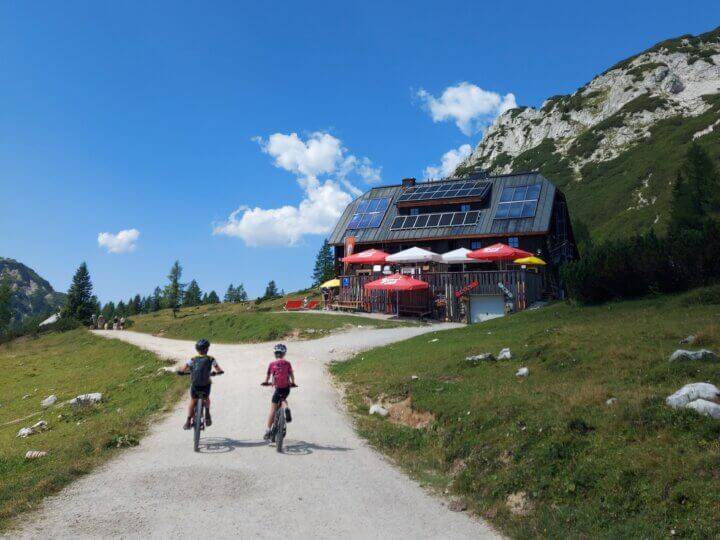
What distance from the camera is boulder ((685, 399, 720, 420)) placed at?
713cm

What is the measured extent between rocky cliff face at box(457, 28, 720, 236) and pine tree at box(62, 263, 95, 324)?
7606cm

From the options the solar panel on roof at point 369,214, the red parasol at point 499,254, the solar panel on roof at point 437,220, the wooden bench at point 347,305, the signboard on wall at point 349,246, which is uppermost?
the solar panel on roof at point 369,214

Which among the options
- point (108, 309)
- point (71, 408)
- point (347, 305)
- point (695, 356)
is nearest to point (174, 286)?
point (347, 305)

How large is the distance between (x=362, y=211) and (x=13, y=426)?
33.9 meters

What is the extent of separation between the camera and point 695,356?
10148 millimetres

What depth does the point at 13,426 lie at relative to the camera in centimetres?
1794

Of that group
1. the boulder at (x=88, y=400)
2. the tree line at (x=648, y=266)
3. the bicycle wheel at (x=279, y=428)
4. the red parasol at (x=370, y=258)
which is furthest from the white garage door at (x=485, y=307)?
the bicycle wheel at (x=279, y=428)

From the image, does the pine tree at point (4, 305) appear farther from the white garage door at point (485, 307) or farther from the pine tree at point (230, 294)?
the white garage door at point (485, 307)

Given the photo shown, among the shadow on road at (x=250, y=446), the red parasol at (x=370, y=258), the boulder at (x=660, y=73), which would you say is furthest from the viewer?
the boulder at (x=660, y=73)

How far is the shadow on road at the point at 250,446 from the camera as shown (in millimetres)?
9617

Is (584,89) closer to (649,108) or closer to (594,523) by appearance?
(649,108)

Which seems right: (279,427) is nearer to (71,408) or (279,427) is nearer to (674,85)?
(71,408)

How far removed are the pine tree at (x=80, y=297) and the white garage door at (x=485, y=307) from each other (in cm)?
6561

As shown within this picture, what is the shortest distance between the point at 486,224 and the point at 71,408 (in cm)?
3109
